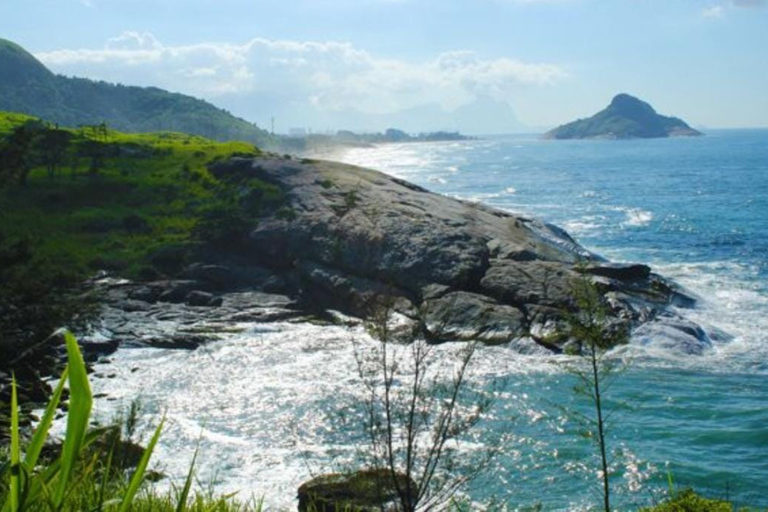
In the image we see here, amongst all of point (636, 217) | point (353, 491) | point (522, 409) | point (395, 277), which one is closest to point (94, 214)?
point (395, 277)

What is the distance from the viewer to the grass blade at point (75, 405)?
292 cm

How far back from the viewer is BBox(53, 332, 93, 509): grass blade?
2.92 meters

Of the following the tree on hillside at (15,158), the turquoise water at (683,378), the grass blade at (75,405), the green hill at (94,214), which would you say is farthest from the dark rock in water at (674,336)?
the tree on hillside at (15,158)

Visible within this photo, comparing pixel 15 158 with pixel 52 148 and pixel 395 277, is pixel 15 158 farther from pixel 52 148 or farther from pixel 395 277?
pixel 395 277

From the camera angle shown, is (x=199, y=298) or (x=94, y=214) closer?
(x=199, y=298)

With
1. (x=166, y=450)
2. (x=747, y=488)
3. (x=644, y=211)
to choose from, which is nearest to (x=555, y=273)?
(x=747, y=488)

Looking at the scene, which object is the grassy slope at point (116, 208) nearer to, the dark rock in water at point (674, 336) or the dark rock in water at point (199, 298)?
the dark rock in water at point (199, 298)

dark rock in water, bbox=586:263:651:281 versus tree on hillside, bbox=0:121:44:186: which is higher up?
tree on hillside, bbox=0:121:44:186

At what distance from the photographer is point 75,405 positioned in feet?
9.87

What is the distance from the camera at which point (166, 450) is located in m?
27.4

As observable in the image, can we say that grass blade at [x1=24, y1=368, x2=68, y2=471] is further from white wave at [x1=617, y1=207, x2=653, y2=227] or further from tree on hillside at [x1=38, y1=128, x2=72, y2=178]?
white wave at [x1=617, y1=207, x2=653, y2=227]

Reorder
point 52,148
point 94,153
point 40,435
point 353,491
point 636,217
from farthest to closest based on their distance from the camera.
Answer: point 636,217 → point 94,153 → point 52,148 → point 353,491 → point 40,435

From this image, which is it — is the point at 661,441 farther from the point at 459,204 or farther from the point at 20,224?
the point at 20,224

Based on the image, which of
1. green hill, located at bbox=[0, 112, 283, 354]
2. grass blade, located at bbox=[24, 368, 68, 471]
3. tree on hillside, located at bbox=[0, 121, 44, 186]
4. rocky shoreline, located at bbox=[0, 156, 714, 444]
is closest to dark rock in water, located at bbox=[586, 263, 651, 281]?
rocky shoreline, located at bbox=[0, 156, 714, 444]
